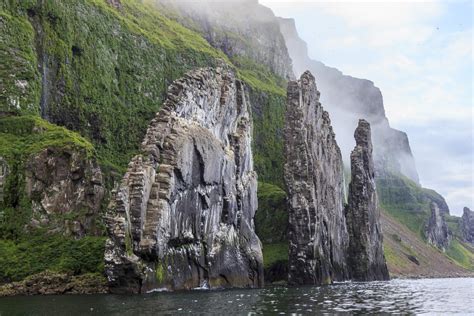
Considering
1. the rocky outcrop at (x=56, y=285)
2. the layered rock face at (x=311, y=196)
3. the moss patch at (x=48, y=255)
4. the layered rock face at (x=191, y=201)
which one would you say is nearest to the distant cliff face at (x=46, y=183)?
the moss patch at (x=48, y=255)

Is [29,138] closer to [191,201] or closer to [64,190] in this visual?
[64,190]

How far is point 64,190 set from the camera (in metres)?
99.8

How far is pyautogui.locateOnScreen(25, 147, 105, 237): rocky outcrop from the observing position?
96.6 metres

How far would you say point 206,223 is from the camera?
11400cm

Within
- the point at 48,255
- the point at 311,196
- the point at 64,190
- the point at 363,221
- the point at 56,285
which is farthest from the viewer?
the point at 363,221

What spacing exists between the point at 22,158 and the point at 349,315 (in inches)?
2610

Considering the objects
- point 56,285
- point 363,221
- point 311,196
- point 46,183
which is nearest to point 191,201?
point 46,183

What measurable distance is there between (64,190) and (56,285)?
1841cm

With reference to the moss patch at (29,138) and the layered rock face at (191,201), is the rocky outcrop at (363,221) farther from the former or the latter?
the moss patch at (29,138)

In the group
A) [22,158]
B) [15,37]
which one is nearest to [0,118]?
[22,158]

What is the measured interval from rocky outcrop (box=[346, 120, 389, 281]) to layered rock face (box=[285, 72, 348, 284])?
428 cm

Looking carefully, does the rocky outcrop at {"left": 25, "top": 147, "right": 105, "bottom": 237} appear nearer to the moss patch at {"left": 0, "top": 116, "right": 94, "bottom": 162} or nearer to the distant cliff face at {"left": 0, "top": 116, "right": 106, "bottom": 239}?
the distant cliff face at {"left": 0, "top": 116, "right": 106, "bottom": 239}

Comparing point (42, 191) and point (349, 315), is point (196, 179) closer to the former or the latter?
point (42, 191)

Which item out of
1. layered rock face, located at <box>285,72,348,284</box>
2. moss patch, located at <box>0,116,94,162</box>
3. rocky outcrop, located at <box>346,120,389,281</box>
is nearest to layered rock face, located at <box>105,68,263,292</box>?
layered rock face, located at <box>285,72,348,284</box>
